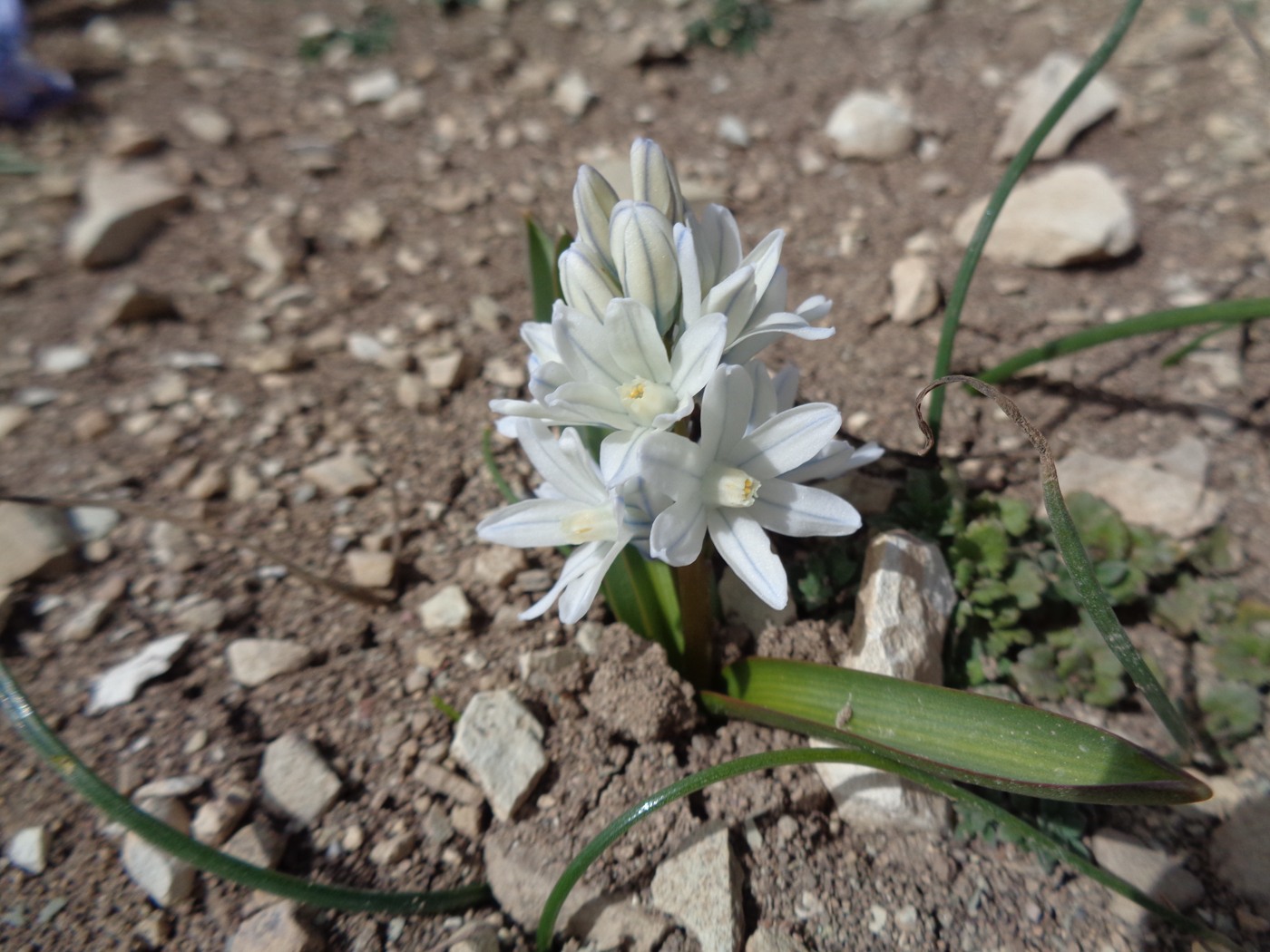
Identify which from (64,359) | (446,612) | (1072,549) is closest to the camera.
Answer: (1072,549)

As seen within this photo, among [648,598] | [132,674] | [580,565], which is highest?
[580,565]

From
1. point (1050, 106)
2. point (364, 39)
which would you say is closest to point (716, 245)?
point (1050, 106)

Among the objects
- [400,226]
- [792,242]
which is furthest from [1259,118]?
[400,226]

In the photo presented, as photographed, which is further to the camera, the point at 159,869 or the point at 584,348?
the point at 159,869

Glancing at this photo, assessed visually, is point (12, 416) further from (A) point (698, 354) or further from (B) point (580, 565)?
(A) point (698, 354)

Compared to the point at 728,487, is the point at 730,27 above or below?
above

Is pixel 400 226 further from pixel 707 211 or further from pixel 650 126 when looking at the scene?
pixel 707 211

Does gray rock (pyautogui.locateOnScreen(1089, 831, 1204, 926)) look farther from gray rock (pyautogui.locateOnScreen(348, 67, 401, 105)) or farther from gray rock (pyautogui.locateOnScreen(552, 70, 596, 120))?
gray rock (pyautogui.locateOnScreen(348, 67, 401, 105))

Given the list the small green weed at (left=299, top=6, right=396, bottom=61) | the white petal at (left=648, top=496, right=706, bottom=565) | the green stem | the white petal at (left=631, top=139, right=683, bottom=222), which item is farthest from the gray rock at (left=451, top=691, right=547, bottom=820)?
the small green weed at (left=299, top=6, right=396, bottom=61)
